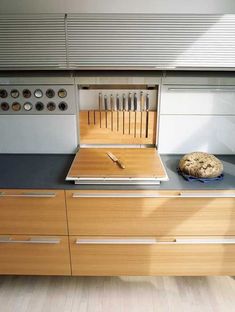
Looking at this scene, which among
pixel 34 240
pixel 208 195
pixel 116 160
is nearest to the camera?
pixel 208 195

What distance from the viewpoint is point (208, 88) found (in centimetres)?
173

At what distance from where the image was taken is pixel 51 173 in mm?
1611

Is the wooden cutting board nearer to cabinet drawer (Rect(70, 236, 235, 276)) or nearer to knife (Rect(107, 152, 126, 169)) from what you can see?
knife (Rect(107, 152, 126, 169))

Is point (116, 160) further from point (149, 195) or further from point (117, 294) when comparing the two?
point (117, 294)

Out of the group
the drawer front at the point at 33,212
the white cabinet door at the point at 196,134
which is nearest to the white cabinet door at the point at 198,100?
the white cabinet door at the point at 196,134

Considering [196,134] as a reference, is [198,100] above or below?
above

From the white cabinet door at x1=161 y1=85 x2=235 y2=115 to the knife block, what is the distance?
13 centimetres

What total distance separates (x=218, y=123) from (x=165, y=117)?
1.17ft

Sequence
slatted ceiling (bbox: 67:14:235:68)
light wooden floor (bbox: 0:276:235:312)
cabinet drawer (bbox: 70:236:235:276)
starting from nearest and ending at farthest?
slatted ceiling (bbox: 67:14:235:68) → cabinet drawer (bbox: 70:236:235:276) → light wooden floor (bbox: 0:276:235:312)

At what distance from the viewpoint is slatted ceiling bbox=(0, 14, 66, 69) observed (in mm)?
1444

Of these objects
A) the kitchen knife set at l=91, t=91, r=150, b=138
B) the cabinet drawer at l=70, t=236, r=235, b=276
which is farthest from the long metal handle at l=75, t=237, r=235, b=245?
the kitchen knife set at l=91, t=91, r=150, b=138

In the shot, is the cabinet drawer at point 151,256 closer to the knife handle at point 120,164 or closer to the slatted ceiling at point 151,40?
the knife handle at point 120,164

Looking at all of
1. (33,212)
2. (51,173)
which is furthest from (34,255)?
(51,173)

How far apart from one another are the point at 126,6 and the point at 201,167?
1092mm
